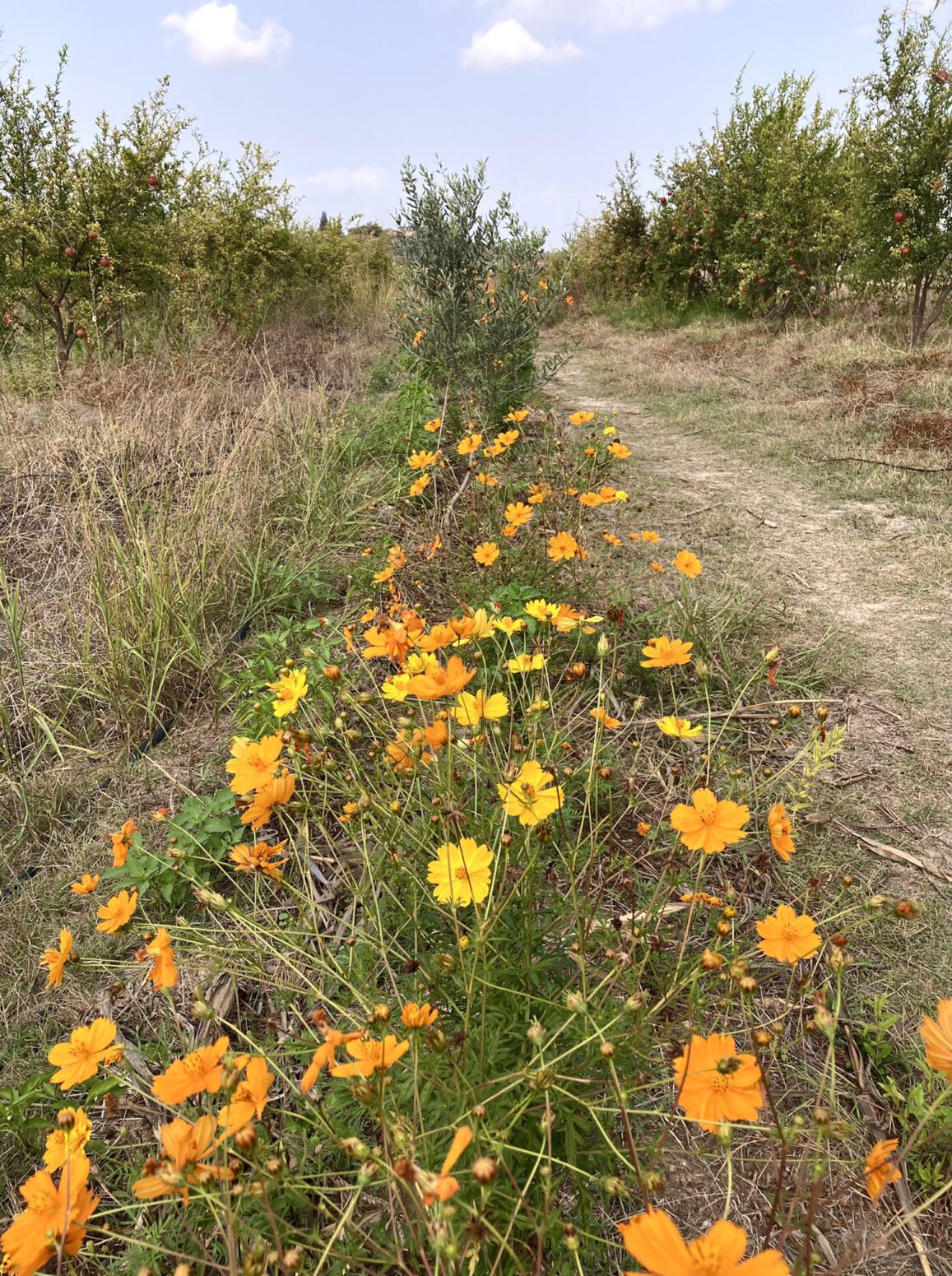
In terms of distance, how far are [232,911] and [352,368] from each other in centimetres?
657

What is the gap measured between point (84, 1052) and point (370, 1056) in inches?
17.0

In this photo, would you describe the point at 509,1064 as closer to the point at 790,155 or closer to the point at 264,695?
the point at 264,695

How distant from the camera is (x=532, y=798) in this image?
972mm

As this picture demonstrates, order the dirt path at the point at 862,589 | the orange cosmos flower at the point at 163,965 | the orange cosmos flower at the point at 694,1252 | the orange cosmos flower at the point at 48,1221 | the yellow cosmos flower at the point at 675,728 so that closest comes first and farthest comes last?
the orange cosmos flower at the point at 694,1252
the orange cosmos flower at the point at 48,1221
the orange cosmos flower at the point at 163,965
the yellow cosmos flower at the point at 675,728
the dirt path at the point at 862,589

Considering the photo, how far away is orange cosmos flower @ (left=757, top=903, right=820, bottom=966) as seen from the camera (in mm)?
871

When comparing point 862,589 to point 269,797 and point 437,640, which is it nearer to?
point 437,640

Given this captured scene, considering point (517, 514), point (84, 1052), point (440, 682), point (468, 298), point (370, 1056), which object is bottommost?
point (84, 1052)

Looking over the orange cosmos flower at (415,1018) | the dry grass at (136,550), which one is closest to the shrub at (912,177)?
the dry grass at (136,550)

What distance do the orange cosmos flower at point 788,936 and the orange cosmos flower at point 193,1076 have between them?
2.15 feet

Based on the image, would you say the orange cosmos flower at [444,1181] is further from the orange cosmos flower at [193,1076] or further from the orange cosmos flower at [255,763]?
the orange cosmos flower at [255,763]

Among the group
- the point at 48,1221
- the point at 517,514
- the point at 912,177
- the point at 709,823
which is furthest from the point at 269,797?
the point at 912,177

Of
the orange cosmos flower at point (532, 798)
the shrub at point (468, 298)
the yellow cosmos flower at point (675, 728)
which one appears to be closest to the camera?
the orange cosmos flower at point (532, 798)

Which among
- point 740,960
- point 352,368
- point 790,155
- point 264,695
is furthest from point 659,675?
point 790,155

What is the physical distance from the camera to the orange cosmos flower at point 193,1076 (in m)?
0.73
